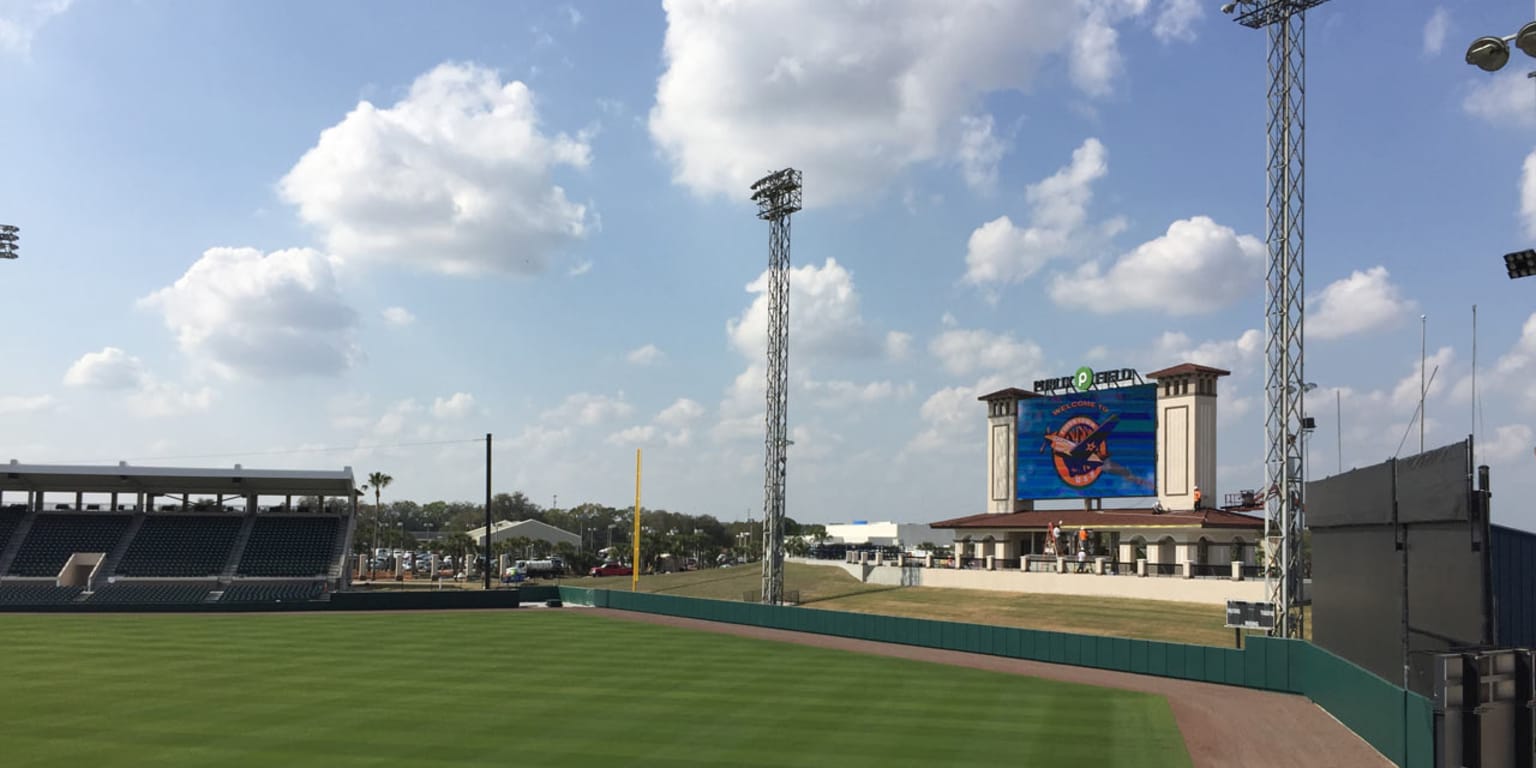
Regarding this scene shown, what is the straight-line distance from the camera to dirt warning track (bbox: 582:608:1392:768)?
923 inches

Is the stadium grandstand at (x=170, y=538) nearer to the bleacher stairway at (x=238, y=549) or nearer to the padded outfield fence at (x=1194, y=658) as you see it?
the bleacher stairway at (x=238, y=549)

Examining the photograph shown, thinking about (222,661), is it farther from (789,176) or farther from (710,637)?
(789,176)

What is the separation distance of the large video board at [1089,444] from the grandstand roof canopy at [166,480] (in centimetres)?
4764

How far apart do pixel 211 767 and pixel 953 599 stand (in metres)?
49.6

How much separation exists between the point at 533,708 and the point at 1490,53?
24.4m

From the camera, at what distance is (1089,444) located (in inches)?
2726

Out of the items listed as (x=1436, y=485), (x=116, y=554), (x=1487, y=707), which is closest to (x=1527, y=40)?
(x=1487, y=707)

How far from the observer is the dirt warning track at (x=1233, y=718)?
23438 millimetres

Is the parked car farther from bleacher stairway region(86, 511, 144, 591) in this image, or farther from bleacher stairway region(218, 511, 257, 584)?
bleacher stairway region(86, 511, 144, 591)

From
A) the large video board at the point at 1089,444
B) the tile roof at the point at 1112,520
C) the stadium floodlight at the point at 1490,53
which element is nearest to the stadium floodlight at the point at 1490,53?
the stadium floodlight at the point at 1490,53

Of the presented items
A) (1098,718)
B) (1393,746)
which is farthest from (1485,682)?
(1098,718)

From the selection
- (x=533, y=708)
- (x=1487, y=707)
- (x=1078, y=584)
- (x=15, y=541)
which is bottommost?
(x=1078, y=584)

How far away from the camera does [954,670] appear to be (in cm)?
3750

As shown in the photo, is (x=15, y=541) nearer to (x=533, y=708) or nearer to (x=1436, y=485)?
(x=533, y=708)
